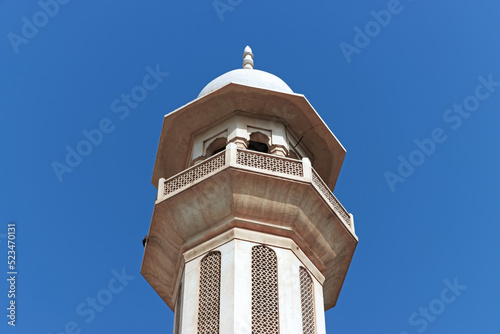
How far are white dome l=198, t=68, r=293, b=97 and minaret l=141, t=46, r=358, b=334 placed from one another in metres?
0.15

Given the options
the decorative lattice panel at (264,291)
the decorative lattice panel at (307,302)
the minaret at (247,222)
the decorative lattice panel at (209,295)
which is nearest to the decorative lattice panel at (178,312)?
the minaret at (247,222)

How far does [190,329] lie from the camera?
40.4 ft

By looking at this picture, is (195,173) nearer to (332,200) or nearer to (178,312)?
(178,312)

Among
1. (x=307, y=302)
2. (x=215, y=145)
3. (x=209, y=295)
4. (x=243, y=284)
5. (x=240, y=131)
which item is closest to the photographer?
(x=243, y=284)

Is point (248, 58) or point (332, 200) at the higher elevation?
point (248, 58)

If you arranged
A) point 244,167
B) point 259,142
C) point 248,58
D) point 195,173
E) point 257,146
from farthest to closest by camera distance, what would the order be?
point 248,58 < point 257,146 < point 259,142 < point 195,173 < point 244,167

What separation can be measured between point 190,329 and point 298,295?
1.65 m

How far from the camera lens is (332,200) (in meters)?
14.1

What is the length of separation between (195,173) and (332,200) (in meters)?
2.30

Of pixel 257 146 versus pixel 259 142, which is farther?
pixel 257 146

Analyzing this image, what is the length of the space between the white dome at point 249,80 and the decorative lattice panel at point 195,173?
6.64ft

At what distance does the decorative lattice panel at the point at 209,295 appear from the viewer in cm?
1220

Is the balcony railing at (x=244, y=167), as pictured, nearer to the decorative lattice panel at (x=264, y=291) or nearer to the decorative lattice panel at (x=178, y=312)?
the decorative lattice panel at (x=264, y=291)

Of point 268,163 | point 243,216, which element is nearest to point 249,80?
point 268,163
